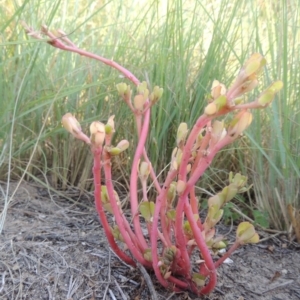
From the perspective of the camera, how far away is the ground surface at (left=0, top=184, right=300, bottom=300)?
1004mm

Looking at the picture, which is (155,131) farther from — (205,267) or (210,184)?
(205,267)

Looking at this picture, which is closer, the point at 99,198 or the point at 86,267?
the point at 99,198

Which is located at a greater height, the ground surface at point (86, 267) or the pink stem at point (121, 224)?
the pink stem at point (121, 224)

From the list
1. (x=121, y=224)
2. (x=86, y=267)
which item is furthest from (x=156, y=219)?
(x=86, y=267)

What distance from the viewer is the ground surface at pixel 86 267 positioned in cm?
100

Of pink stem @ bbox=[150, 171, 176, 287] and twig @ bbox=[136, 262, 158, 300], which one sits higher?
pink stem @ bbox=[150, 171, 176, 287]

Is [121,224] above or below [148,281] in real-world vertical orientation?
above

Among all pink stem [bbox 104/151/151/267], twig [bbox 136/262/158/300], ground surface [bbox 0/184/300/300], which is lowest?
ground surface [bbox 0/184/300/300]

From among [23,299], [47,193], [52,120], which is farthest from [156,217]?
[52,120]

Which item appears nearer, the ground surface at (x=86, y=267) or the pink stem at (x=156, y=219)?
the pink stem at (x=156, y=219)

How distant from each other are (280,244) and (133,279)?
1.45 ft

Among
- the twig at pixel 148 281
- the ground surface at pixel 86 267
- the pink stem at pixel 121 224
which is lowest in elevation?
the ground surface at pixel 86 267

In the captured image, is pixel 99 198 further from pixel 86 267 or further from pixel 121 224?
pixel 86 267

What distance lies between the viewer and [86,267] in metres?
1.06
